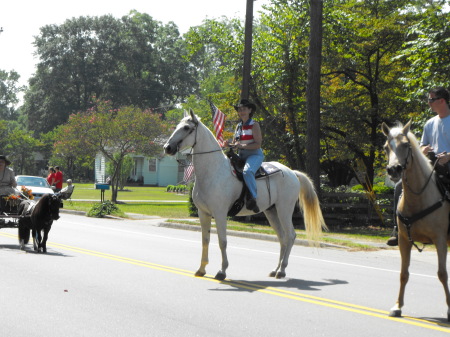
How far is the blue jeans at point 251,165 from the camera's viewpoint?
10.9 meters

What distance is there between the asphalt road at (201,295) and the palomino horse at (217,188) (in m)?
0.65

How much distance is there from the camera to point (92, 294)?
357 inches

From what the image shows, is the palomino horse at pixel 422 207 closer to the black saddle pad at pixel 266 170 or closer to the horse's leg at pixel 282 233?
the horse's leg at pixel 282 233

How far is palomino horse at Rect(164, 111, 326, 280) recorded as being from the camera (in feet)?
34.6

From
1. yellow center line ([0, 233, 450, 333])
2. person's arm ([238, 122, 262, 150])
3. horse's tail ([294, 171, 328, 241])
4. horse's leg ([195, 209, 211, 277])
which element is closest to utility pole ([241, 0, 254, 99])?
yellow center line ([0, 233, 450, 333])

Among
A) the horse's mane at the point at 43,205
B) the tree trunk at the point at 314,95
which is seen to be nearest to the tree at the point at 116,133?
the tree trunk at the point at 314,95

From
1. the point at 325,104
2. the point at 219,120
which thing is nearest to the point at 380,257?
the point at 219,120

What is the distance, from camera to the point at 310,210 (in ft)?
40.2

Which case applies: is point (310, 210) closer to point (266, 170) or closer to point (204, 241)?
point (266, 170)

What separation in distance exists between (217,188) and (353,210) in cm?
1549

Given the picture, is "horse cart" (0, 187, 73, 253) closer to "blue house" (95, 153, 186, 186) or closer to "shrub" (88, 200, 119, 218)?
"shrub" (88, 200, 119, 218)

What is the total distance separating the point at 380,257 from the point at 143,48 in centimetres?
8221

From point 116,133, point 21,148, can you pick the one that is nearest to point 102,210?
point 116,133

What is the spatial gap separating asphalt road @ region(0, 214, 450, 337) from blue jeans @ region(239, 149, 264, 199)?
1.53m
